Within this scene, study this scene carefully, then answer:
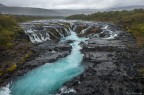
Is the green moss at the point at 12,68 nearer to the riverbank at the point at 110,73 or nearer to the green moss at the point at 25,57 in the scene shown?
the green moss at the point at 25,57

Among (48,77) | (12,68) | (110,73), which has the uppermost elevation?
(12,68)

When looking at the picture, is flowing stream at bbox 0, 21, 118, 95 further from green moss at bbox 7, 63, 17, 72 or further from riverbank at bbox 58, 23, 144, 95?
green moss at bbox 7, 63, 17, 72

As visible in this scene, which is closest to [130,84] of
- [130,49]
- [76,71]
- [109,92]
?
[109,92]

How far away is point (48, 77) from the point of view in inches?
1144

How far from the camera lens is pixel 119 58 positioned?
3669cm

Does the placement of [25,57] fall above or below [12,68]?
below

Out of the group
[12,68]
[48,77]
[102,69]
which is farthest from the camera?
[12,68]

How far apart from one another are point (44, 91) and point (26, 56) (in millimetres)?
15360

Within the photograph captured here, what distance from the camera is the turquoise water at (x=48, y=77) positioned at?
81.7 feet

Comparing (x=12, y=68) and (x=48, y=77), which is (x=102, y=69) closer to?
(x=48, y=77)

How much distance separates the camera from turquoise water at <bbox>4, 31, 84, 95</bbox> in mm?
24891

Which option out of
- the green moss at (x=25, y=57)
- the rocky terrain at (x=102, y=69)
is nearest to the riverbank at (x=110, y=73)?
the rocky terrain at (x=102, y=69)

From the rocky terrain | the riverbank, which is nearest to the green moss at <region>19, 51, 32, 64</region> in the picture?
the rocky terrain

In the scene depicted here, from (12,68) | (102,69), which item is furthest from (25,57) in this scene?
(102,69)
